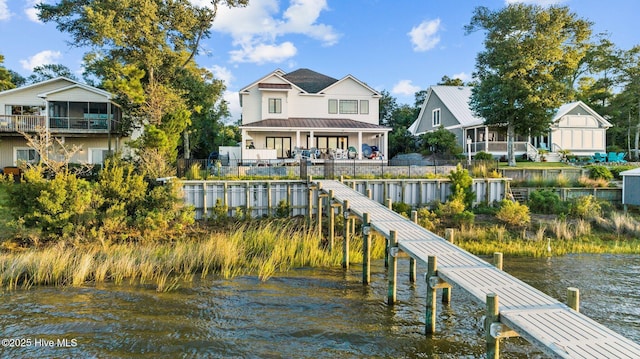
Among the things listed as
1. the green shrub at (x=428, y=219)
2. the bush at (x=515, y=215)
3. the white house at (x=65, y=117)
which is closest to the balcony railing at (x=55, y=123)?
the white house at (x=65, y=117)

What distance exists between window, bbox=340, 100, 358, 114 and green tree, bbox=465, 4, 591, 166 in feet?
29.8

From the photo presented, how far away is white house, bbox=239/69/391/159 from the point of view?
104 feet

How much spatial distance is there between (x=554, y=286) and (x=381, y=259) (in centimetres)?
535

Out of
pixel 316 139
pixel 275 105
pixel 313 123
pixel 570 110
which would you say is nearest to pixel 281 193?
pixel 313 123

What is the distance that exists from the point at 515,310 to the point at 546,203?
1559 centimetres

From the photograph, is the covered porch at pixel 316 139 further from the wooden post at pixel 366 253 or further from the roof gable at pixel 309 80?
the wooden post at pixel 366 253

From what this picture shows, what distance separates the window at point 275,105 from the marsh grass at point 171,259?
55.9ft

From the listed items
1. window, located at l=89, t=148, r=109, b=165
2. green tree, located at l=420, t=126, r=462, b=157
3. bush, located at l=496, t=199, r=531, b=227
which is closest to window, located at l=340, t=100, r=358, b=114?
green tree, located at l=420, t=126, r=462, b=157

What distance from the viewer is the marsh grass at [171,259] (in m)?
12.0

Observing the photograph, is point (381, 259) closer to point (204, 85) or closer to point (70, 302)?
point (70, 302)

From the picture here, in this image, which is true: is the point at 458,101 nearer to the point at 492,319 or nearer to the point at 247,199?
the point at 247,199

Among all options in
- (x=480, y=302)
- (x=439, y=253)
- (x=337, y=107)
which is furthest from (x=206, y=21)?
(x=480, y=302)

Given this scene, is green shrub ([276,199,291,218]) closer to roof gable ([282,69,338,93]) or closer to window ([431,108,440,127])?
roof gable ([282,69,338,93])

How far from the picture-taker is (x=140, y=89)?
26484mm
